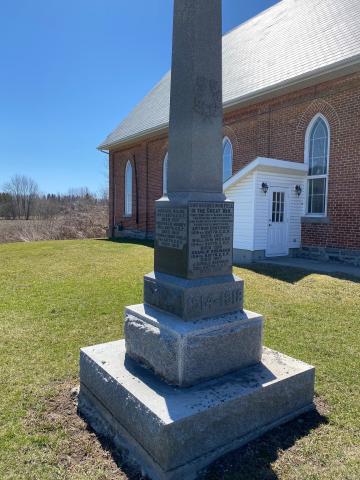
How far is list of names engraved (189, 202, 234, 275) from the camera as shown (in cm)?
303

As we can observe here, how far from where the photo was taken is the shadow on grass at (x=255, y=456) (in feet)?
7.59

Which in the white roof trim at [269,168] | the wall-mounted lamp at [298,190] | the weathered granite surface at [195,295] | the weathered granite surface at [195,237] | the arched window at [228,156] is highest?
the arched window at [228,156]

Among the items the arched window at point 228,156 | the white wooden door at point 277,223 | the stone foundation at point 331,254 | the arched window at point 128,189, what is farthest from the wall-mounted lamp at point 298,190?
the arched window at point 128,189

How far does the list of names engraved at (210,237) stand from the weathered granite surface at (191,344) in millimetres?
448

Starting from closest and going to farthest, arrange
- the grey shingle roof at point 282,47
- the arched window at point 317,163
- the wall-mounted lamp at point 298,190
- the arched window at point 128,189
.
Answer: the grey shingle roof at point 282,47, the arched window at point 317,163, the wall-mounted lamp at point 298,190, the arched window at point 128,189

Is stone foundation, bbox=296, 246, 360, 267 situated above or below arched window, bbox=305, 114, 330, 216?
below

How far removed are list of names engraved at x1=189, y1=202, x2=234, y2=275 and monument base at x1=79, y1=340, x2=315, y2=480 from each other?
3.02 ft

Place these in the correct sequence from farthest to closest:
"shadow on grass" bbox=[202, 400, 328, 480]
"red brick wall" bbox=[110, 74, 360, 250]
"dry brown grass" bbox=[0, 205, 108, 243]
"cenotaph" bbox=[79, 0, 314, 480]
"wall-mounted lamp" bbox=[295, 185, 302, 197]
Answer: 1. "dry brown grass" bbox=[0, 205, 108, 243]
2. "wall-mounted lamp" bbox=[295, 185, 302, 197]
3. "red brick wall" bbox=[110, 74, 360, 250]
4. "cenotaph" bbox=[79, 0, 314, 480]
5. "shadow on grass" bbox=[202, 400, 328, 480]

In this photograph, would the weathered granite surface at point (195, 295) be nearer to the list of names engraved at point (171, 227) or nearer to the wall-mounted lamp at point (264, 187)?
the list of names engraved at point (171, 227)

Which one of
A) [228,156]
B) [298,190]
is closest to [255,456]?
[298,190]

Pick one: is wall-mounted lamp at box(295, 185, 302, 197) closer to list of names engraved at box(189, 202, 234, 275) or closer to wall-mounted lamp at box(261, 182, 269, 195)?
wall-mounted lamp at box(261, 182, 269, 195)

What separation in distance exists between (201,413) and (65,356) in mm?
2211

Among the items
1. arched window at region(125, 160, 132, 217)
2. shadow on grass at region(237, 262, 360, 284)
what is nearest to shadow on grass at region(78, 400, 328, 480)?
shadow on grass at region(237, 262, 360, 284)

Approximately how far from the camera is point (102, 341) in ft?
14.8
